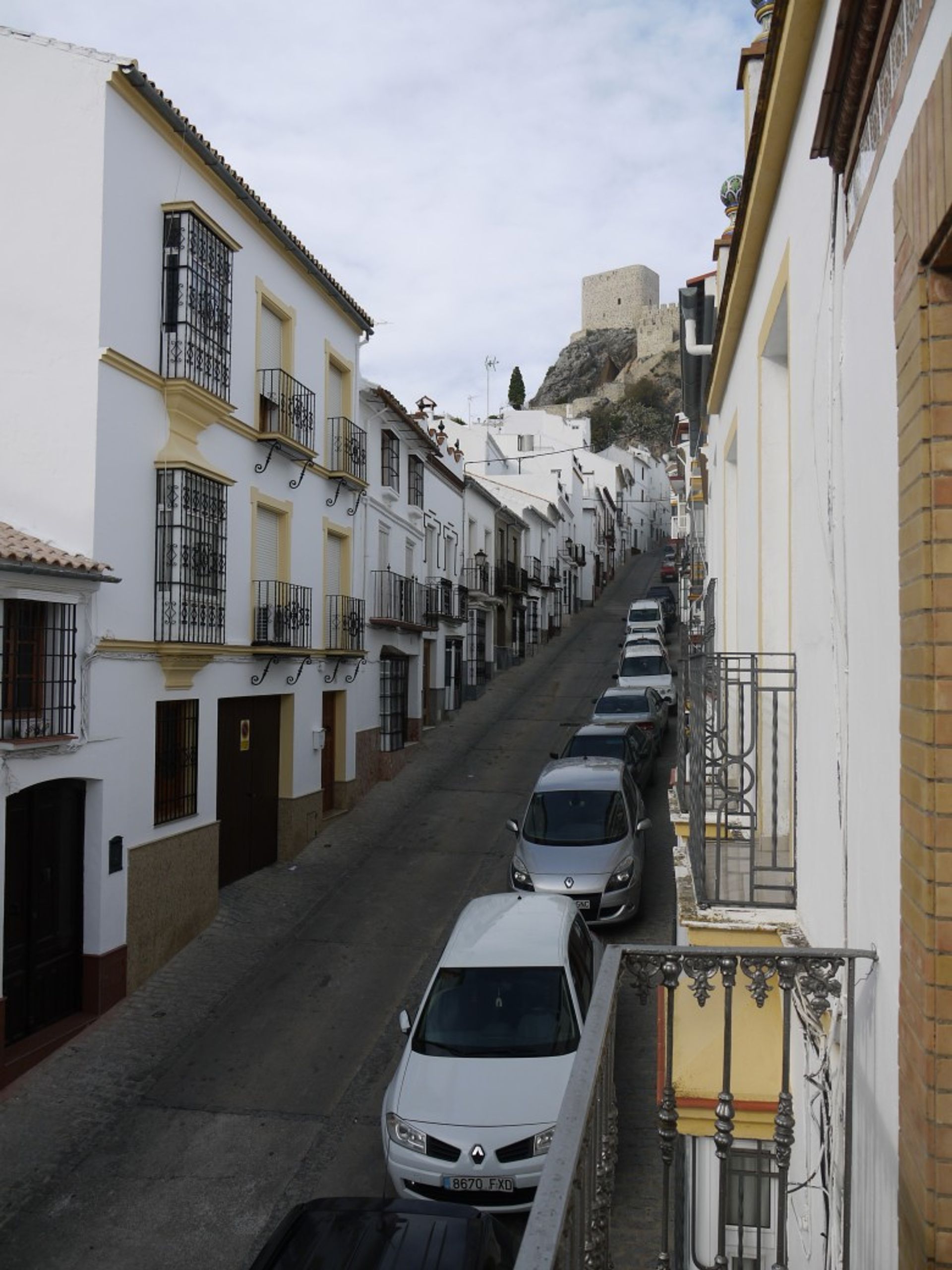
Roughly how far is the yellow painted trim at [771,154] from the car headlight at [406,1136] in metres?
6.31

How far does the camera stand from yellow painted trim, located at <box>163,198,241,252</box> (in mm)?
12164

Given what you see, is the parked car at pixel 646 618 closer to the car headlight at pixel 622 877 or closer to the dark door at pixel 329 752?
the dark door at pixel 329 752

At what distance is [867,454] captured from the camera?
10.6 feet

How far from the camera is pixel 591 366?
308 ft

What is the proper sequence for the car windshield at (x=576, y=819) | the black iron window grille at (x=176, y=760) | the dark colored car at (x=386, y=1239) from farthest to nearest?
the car windshield at (x=576, y=819) < the black iron window grille at (x=176, y=760) < the dark colored car at (x=386, y=1239)

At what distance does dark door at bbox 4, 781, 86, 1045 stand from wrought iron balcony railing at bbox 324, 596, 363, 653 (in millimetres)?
7253

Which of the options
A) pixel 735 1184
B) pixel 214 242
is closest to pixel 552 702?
pixel 214 242

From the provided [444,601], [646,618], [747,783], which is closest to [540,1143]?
[747,783]

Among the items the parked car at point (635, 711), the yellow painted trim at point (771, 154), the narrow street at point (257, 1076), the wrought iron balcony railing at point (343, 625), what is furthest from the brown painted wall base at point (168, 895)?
the parked car at point (635, 711)

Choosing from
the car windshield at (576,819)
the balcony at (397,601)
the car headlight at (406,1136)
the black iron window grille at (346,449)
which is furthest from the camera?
the balcony at (397,601)

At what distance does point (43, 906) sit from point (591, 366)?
292ft

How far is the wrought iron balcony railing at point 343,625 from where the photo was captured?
18.0 m

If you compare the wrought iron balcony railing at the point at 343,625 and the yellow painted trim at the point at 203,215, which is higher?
the yellow painted trim at the point at 203,215

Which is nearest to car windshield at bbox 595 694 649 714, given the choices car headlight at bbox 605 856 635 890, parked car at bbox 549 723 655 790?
parked car at bbox 549 723 655 790
